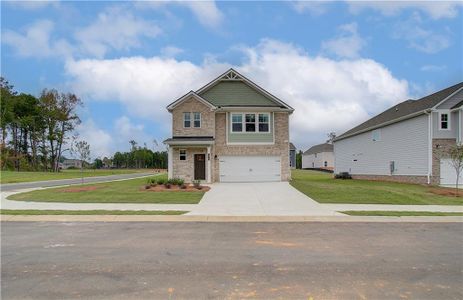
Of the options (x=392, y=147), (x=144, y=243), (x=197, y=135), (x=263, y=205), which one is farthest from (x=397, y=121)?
(x=144, y=243)

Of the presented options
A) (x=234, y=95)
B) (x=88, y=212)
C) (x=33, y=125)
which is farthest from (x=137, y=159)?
(x=88, y=212)

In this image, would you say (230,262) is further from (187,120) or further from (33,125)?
(33,125)

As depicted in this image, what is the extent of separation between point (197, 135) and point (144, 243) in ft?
65.4

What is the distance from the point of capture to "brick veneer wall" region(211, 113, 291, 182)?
94.2 ft

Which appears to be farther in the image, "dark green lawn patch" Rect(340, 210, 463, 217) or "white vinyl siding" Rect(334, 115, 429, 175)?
"white vinyl siding" Rect(334, 115, 429, 175)

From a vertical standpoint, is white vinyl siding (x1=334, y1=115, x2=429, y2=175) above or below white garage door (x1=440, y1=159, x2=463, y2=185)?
above

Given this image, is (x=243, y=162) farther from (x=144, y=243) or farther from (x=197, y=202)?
(x=144, y=243)

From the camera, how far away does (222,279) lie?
5879 mm

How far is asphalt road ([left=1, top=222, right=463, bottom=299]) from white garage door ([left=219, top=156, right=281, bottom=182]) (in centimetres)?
1758

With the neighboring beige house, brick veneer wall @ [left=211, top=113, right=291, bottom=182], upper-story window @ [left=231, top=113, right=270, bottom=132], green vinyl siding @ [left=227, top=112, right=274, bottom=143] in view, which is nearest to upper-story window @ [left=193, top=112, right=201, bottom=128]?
the neighboring beige house

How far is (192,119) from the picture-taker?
1122 inches

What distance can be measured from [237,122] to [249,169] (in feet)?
12.6

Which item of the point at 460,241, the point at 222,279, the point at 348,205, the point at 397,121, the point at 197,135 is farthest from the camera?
the point at 397,121

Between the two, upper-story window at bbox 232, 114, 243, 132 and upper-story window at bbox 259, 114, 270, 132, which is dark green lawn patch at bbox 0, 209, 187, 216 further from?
upper-story window at bbox 259, 114, 270, 132
